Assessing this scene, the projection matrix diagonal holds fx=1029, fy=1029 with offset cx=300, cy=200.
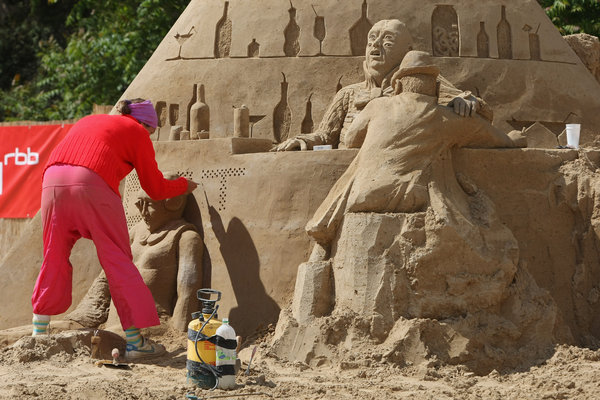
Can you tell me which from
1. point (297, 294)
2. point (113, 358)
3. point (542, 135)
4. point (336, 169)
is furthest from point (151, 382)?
point (542, 135)

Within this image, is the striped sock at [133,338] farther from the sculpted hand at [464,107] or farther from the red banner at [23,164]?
the red banner at [23,164]

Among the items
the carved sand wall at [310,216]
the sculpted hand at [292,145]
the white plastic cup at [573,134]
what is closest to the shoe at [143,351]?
the carved sand wall at [310,216]

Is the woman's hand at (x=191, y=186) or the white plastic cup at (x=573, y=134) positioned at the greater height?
the white plastic cup at (x=573, y=134)

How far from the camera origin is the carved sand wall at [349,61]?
29.1 feet

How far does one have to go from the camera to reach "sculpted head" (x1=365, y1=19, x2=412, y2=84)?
299 inches

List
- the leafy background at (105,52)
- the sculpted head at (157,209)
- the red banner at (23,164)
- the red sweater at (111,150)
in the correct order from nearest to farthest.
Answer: the red sweater at (111,150), the sculpted head at (157,209), the red banner at (23,164), the leafy background at (105,52)

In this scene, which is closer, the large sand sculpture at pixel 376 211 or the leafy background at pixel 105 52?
the large sand sculpture at pixel 376 211

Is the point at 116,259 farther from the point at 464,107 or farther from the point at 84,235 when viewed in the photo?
the point at 464,107

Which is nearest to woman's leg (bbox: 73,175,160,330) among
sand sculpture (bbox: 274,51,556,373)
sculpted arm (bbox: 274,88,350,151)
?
sand sculpture (bbox: 274,51,556,373)

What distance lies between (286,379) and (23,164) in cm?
622

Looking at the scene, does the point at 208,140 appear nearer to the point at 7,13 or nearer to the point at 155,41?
the point at 155,41

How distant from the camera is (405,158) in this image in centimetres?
657

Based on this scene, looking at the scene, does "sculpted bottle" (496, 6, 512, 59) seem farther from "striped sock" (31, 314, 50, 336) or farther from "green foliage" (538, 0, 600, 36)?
"striped sock" (31, 314, 50, 336)

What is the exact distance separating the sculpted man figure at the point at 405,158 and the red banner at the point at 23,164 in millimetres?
5164
